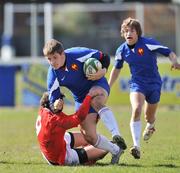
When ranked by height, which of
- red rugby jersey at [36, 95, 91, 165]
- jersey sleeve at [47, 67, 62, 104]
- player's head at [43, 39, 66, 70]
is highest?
player's head at [43, 39, 66, 70]

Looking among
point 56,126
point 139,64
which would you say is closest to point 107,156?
point 139,64

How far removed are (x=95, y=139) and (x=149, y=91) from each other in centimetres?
214

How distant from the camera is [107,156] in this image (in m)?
11.3

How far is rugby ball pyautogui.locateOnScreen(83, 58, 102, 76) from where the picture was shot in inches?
384

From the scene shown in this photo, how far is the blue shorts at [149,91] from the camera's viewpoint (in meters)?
11.6

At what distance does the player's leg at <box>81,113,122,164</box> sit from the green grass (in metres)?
0.23

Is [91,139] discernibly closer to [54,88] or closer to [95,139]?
[95,139]

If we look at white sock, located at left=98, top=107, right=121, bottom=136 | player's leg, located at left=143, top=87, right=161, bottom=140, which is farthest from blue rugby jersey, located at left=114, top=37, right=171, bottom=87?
white sock, located at left=98, top=107, right=121, bottom=136

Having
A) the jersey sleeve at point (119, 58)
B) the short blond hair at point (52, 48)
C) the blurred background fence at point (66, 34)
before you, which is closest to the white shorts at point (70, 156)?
the short blond hair at point (52, 48)

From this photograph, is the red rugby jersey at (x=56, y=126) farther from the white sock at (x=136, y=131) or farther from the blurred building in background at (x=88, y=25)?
the blurred building in background at (x=88, y=25)

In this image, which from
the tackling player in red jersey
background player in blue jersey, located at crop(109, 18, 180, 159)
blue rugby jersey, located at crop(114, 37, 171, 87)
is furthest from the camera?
blue rugby jersey, located at crop(114, 37, 171, 87)

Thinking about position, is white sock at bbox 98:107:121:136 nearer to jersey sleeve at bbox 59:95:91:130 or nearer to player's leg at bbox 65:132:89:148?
jersey sleeve at bbox 59:95:91:130

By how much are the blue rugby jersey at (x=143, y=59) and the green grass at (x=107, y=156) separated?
1208 millimetres

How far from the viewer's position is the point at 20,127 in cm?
1730
